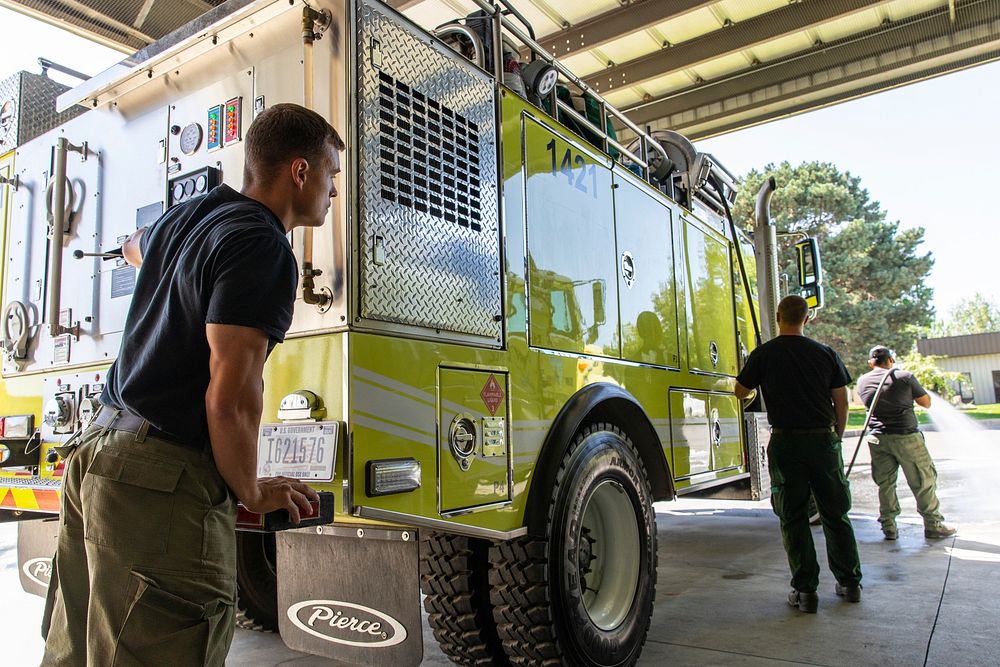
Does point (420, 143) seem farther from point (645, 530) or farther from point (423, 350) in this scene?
point (645, 530)

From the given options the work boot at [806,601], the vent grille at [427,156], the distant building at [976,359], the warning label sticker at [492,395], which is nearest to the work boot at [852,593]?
the work boot at [806,601]

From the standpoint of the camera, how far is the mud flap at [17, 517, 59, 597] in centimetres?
342

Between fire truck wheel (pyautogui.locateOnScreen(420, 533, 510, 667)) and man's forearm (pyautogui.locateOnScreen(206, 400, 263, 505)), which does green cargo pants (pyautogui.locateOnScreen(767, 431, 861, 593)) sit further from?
man's forearm (pyautogui.locateOnScreen(206, 400, 263, 505))

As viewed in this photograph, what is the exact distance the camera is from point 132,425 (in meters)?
1.62

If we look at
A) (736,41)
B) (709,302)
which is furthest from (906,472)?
(736,41)

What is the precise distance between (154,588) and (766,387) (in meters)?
3.94

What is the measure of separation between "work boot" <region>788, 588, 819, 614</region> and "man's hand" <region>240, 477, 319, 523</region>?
353 centimetres

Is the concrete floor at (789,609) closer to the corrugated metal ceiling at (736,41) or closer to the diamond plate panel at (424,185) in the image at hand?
the diamond plate panel at (424,185)

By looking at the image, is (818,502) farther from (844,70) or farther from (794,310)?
(844,70)

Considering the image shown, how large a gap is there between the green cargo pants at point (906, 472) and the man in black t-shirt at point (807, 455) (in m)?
2.25

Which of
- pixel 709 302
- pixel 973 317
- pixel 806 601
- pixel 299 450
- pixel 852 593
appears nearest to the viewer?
pixel 299 450

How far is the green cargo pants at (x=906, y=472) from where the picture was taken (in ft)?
21.1

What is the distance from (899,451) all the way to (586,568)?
4.39m

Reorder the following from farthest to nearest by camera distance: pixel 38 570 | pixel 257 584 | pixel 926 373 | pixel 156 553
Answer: pixel 926 373
pixel 257 584
pixel 38 570
pixel 156 553
